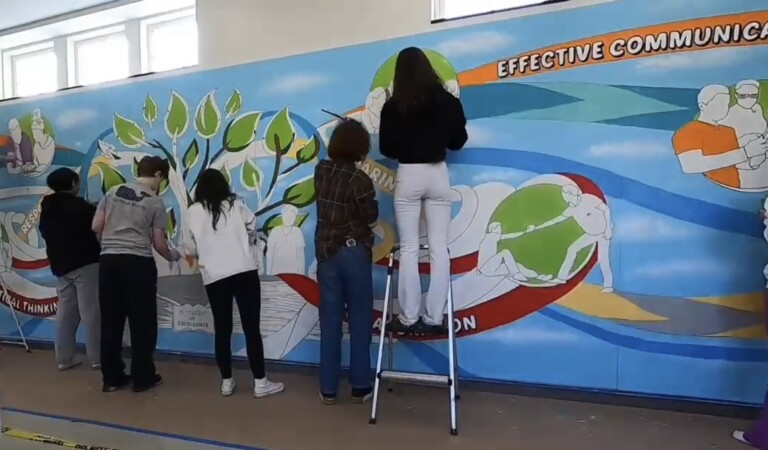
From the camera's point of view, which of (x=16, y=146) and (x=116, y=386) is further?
(x=16, y=146)

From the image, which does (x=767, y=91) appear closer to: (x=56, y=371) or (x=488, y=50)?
(x=488, y=50)

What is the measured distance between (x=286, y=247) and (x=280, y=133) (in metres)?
0.73

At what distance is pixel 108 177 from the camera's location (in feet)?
15.9

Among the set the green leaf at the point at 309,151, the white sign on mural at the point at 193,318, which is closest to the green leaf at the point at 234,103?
the green leaf at the point at 309,151

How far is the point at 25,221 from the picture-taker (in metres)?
5.29

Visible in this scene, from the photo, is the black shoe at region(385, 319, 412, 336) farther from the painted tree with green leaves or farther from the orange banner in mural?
the orange banner in mural

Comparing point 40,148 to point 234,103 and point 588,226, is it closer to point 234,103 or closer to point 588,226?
point 234,103

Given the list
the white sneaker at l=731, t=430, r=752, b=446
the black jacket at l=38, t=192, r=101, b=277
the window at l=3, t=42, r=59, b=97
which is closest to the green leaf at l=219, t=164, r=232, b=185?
the black jacket at l=38, t=192, r=101, b=277

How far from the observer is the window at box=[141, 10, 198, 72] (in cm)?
508

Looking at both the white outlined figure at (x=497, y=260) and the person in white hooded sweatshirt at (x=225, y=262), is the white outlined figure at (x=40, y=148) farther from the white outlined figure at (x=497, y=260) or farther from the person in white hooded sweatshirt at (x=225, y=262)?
the white outlined figure at (x=497, y=260)

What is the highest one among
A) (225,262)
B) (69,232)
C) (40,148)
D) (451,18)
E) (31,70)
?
(31,70)

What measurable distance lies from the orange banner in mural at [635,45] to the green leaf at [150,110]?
2.33 m

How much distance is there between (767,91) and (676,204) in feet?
2.07

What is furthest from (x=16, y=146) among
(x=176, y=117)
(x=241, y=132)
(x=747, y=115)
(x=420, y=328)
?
(x=747, y=115)
